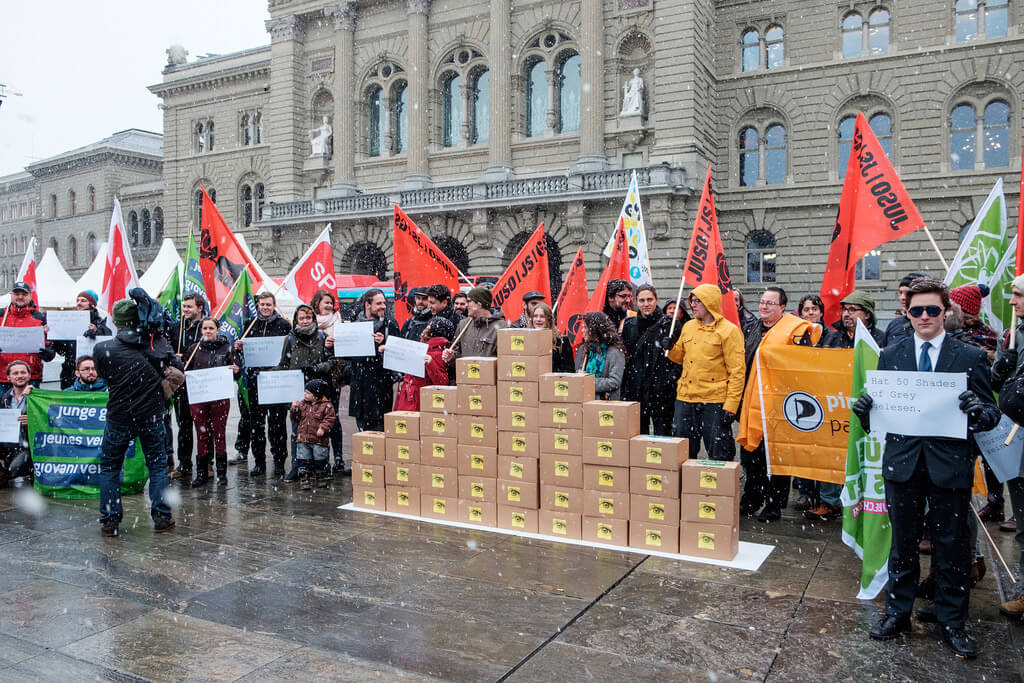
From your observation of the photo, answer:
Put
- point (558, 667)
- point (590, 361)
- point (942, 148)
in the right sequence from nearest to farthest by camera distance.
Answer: point (558, 667)
point (590, 361)
point (942, 148)

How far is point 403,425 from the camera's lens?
6.82m

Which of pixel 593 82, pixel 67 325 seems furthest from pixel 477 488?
pixel 593 82

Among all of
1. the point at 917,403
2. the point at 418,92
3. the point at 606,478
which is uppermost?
the point at 418,92

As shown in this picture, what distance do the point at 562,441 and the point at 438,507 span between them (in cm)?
139

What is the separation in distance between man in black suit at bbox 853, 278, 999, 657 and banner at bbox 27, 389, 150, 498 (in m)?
6.92

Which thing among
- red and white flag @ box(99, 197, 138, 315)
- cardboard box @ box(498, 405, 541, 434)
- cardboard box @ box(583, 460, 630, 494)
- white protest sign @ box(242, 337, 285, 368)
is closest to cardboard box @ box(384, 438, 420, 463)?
cardboard box @ box(498, 405, 541, 434)

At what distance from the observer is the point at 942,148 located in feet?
83.8

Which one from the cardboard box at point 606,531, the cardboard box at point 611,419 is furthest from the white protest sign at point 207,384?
→ the cardboard box at point 606,531

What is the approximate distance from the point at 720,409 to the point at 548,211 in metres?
22.4

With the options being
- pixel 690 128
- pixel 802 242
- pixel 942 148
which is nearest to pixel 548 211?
pixel 690 128

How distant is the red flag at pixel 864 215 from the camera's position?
702cm

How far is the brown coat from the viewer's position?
26.6ft

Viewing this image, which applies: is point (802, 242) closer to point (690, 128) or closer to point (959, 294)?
point (690, 128)

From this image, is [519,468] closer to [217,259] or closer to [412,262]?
[412,262]
